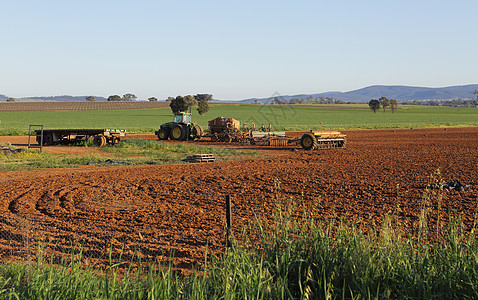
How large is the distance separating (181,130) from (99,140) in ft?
23.0

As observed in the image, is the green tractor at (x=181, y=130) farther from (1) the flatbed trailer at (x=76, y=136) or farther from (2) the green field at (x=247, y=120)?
(2) the green field at (x=247, y=120)

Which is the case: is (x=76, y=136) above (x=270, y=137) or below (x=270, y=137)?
above

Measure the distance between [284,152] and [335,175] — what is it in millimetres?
11085

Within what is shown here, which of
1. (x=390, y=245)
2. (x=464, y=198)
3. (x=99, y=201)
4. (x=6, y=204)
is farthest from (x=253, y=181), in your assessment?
(x=390, y=245)

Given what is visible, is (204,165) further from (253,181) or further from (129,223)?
(129,223)

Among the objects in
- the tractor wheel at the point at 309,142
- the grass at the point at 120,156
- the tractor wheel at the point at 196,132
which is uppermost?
the tractor wheel at the point at 196,132

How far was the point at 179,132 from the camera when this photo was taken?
35.2 metres

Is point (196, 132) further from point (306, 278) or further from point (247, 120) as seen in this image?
point (247, 120)

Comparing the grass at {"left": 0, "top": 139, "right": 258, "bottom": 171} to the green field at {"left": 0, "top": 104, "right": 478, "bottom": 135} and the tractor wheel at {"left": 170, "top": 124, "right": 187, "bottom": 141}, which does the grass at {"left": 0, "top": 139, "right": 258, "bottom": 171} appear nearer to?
the tractor wheel at {"left": 170, "top": 124, "right": 187, "bottom": 141}

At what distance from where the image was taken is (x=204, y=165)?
2069 cm

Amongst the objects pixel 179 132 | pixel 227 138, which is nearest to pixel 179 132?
pixel 179 132

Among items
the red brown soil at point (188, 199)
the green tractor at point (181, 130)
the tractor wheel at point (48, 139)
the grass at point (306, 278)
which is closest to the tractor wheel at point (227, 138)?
the green tractor at point (181, 130)

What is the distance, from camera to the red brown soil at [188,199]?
8461mm

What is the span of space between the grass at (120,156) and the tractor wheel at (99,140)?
0.53 m
